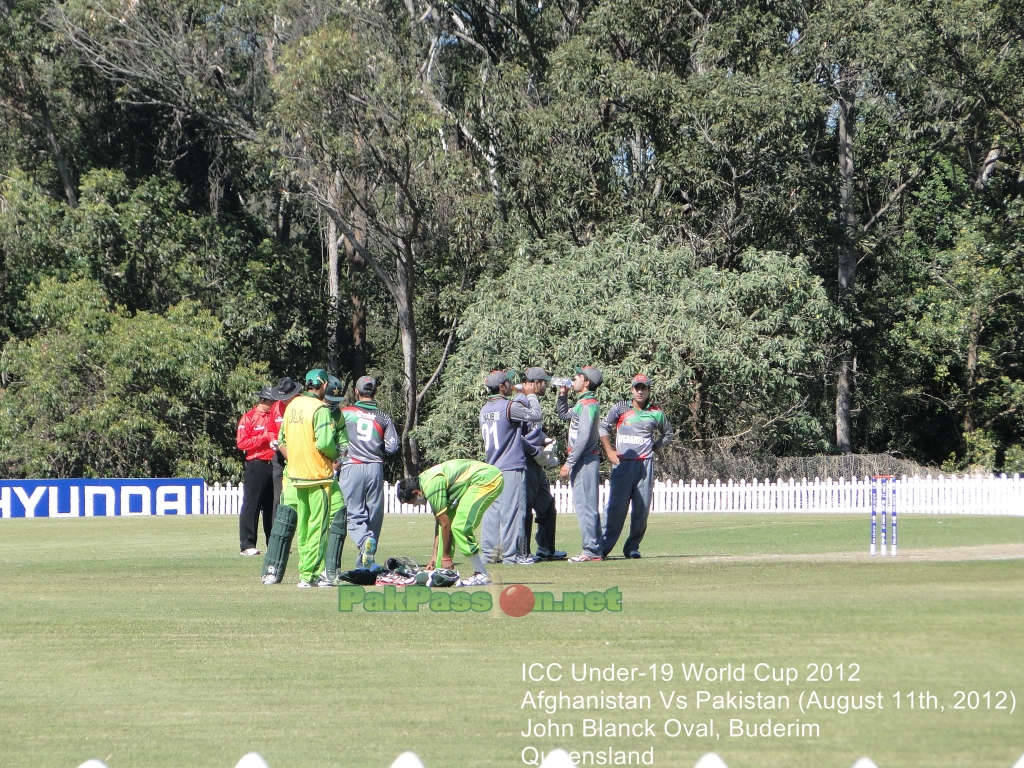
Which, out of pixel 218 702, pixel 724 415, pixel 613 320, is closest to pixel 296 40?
pixel 613 320

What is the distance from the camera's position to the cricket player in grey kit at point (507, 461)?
13219mm

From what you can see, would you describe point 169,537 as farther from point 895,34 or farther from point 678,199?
point 895,34

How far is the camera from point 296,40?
38.8m

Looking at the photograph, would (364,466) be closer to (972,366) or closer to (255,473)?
(255,473)

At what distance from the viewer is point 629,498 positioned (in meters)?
14.4

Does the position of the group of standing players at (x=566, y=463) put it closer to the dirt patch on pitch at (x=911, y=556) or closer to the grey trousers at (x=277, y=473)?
the dirt patch on pitch at (x=911, y=556)

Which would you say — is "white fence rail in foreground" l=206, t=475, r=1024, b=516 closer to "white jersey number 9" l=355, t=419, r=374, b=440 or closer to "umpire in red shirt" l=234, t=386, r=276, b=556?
"umpire in red shirt" l=234, t=386, r=276, b=556

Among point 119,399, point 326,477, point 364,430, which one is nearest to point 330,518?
point 326,477

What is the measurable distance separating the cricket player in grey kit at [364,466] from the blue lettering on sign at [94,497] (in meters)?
17.5

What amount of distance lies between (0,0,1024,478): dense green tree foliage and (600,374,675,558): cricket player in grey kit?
57.1 feet

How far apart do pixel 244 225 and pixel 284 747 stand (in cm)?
3827

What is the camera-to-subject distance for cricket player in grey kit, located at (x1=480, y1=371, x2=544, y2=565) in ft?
43.4

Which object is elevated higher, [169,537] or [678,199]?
[678,199]

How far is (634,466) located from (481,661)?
6.53 metres
